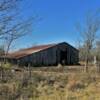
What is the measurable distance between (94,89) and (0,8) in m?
7.97

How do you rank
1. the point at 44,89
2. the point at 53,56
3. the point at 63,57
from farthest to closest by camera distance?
1. the point at 63,57
2. the point at 53,56
3. the point at 44,89

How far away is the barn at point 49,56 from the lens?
4512 cm

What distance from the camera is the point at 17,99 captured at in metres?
12.5

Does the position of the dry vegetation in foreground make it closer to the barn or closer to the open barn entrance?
the barn

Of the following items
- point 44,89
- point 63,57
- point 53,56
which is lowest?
point 44,89

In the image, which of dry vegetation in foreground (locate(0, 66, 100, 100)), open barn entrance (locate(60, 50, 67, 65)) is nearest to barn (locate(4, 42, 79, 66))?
open barn entrance (locate(60, 50, 67, 65))

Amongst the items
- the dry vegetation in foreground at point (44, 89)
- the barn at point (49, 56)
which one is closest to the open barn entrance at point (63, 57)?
the barn at point (49, 56)

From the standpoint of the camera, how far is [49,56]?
1858 inches

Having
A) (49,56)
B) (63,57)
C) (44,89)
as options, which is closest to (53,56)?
(49,56)

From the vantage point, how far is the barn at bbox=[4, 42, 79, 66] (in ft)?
148

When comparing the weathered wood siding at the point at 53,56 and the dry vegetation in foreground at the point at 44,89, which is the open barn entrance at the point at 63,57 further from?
the dry vegetation in foreground at the point at 44,89

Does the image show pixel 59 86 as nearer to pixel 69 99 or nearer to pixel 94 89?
pixel 94 89

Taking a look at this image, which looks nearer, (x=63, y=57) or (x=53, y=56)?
(x=53, y=56)

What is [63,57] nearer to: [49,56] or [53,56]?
[53,56]
